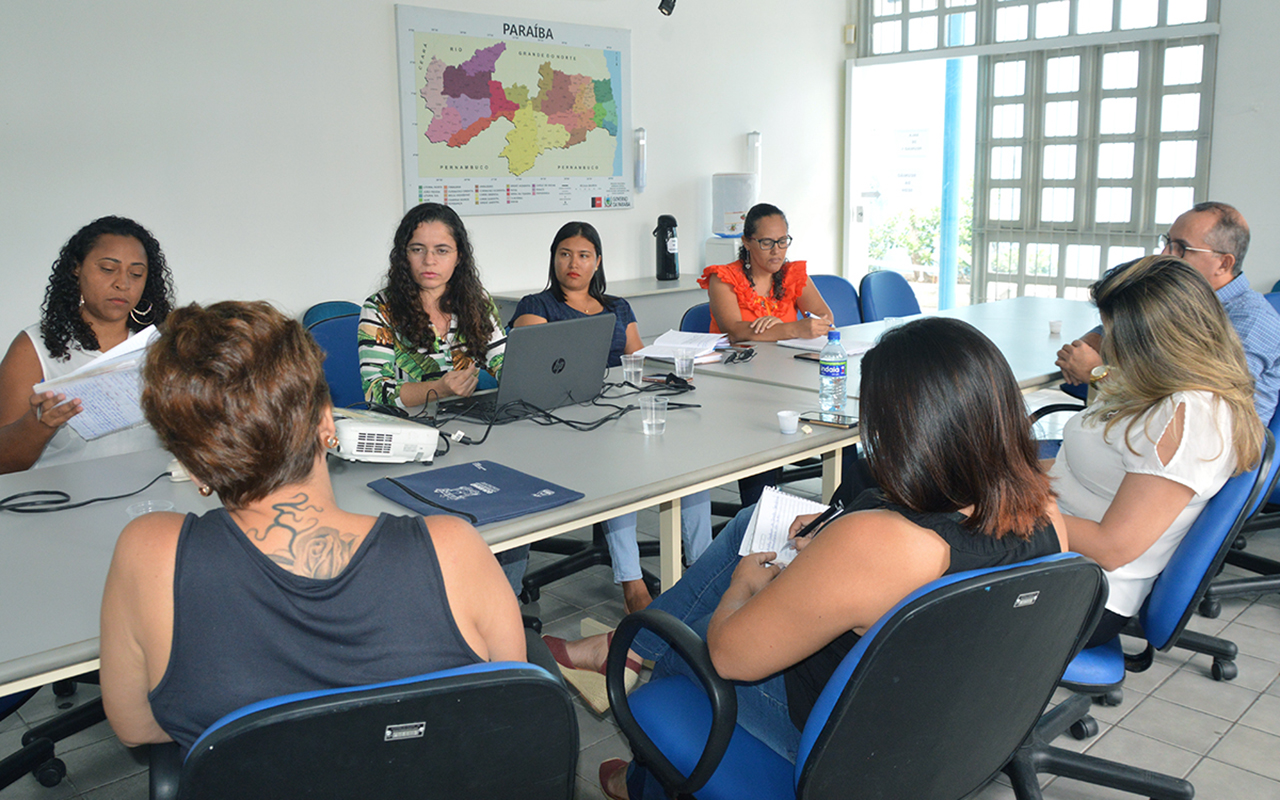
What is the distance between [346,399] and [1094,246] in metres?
4.69

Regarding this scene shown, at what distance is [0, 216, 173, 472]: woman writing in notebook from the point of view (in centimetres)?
245

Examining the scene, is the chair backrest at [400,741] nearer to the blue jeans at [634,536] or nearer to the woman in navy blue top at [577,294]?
the blue jeans at [634,536]

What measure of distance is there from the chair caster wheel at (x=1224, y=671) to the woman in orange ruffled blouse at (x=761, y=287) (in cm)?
178

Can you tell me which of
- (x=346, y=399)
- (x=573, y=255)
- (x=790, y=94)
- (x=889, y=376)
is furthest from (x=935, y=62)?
(x=889, y=376)

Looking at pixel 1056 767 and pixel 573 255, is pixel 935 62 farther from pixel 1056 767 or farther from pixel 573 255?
pixel 1056 767

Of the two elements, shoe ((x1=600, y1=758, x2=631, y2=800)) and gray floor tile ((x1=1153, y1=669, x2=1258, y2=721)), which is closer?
shoe ((x1=600, y1=758, x2=631, y2=800))

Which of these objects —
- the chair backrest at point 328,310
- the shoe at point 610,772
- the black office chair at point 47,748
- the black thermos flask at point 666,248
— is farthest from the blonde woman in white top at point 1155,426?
the black thermos flask at point 666,248

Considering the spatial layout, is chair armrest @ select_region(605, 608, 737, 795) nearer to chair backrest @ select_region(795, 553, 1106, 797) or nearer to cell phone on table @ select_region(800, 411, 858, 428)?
chair backrest @ select_region(795, 553, 1106, 797)

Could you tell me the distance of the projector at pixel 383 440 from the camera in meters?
2.01

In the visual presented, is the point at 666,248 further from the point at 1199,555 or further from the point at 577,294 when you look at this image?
the point at 1199,555

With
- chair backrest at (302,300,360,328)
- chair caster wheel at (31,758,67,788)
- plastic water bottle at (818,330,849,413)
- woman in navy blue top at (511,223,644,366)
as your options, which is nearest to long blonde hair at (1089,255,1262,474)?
plastic water bottle at (818,330,849,413)

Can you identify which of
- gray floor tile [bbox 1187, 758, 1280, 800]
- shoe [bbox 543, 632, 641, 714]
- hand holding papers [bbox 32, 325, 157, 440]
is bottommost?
gray floor tile [bbox 1187, 758, 1280, 800]

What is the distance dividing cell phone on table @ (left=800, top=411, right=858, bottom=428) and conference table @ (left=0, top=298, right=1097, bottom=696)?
37mm

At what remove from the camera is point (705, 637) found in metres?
1.63
